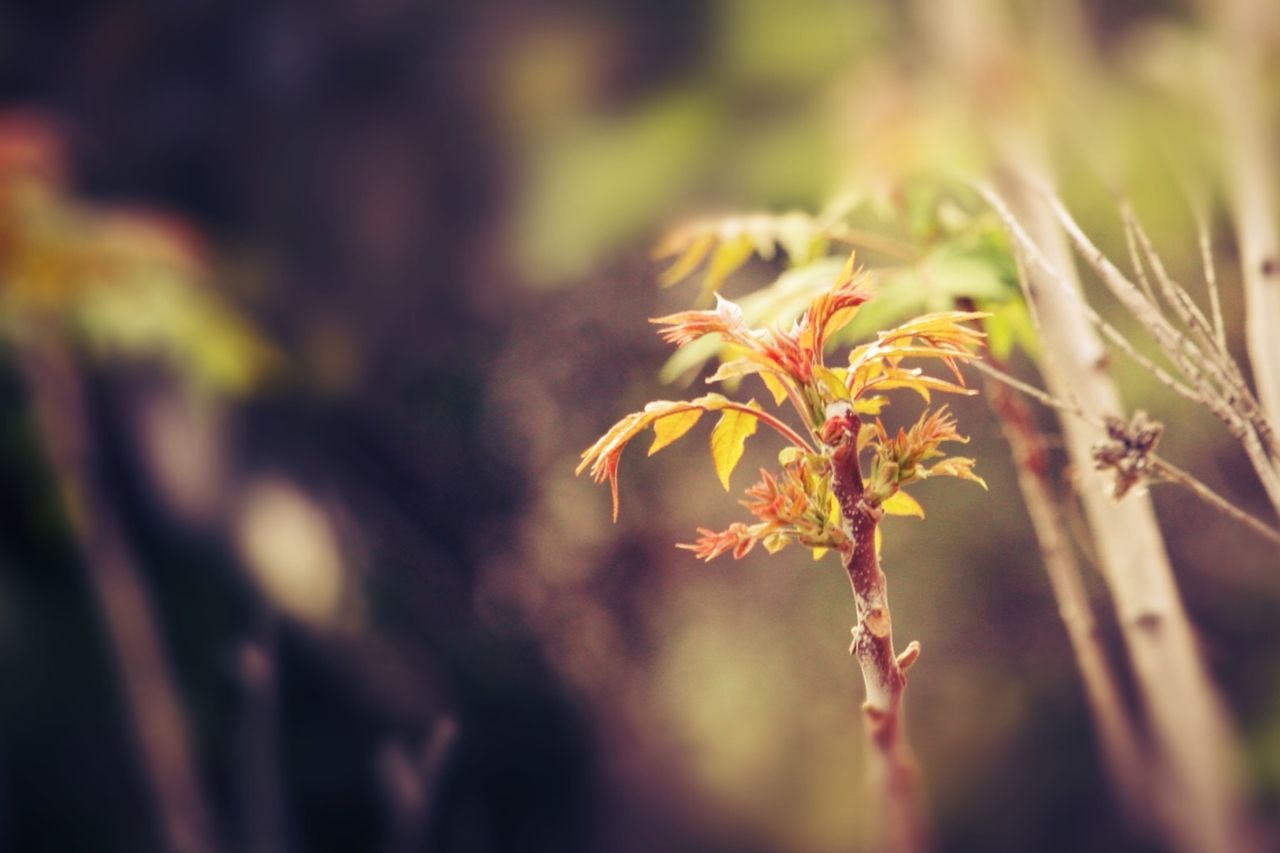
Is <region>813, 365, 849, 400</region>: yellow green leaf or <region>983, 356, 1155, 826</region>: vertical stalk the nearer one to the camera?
<region>813, 365, 849, 400</region>: yellow green leaf

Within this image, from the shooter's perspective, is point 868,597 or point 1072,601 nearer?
point 868,597

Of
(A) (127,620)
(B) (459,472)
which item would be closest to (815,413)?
(B) (459,472)

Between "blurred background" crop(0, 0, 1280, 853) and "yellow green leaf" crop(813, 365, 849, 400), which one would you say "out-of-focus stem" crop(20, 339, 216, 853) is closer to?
"blurred background" crop(0, 0, 1280, 853)

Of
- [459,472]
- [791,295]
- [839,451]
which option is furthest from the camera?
[459,472]

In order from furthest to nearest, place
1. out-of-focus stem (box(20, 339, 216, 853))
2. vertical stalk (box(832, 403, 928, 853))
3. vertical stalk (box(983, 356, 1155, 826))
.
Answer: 1. out-of-focus stem (box(20, 339, 216, 853))
2. vertical stalk (box(983, 356, 1155, 826))
3. vertical stalk (box(832, 403, 928, 853))

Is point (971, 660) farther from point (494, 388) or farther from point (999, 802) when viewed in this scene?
point (494, 388)

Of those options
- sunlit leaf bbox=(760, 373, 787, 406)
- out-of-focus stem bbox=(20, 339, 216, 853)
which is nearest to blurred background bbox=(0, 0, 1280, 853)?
out-of-focus stem bbox=(20, 339, 216, 853)

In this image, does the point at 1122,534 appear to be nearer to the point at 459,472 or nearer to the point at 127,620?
the point at 459,472

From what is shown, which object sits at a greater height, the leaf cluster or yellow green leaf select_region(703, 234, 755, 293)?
yellow green leaf select_region(703, 234, 755, 293)
